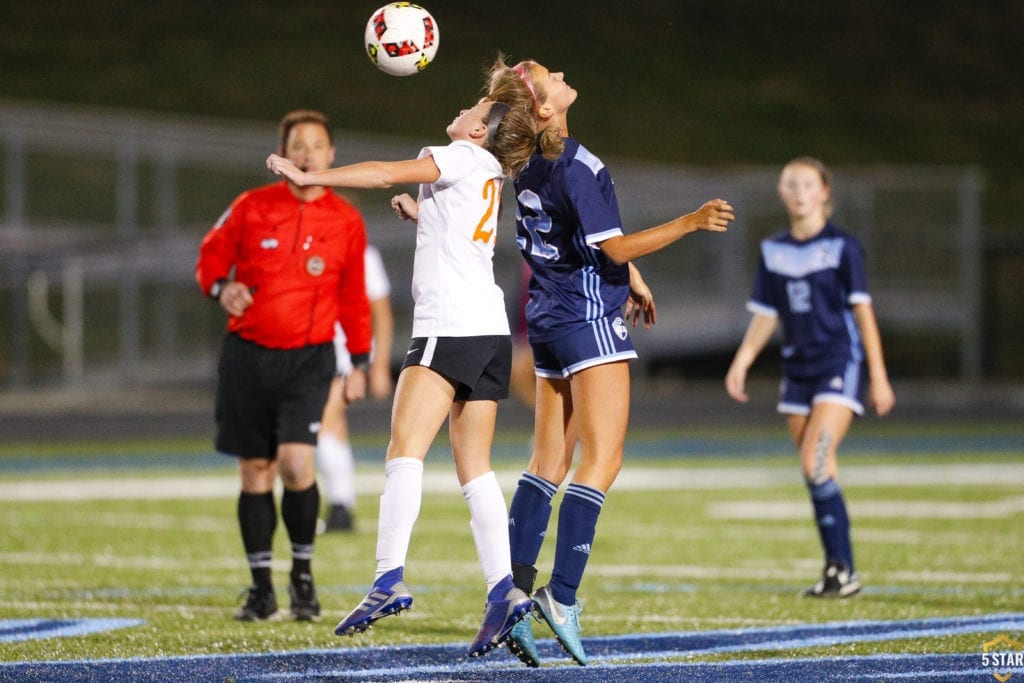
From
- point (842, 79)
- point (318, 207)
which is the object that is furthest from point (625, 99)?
point (318, 207)

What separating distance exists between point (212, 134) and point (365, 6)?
26905 millimetres

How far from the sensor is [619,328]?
19.4ft

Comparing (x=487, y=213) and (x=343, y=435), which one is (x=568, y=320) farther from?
(x=343, y=435)

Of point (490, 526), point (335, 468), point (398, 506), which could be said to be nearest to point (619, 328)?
point (490, 526)

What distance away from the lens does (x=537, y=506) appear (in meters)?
6.01

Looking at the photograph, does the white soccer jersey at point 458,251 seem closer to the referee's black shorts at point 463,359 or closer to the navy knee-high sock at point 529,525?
the referee's black shorts at point 463,359

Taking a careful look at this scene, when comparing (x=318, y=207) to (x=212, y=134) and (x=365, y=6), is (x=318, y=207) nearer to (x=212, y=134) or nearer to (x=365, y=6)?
(x=212, y=134)

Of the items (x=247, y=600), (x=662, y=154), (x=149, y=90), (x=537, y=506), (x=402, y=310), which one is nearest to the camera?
(x=537, y=506)

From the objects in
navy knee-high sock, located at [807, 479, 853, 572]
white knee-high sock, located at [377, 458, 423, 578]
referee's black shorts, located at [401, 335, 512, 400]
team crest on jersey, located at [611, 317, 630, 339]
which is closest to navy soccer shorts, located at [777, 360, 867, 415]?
navy knee-high sock, located at [807, 479, 853, 572]

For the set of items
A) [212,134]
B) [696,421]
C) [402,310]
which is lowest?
[696,421]

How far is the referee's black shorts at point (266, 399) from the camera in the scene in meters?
6.86

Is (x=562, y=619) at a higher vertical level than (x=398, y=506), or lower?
lower

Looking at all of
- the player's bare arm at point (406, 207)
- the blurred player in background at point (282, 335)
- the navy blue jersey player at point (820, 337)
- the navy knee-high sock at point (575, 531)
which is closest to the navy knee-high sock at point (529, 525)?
the navy knee-high sock at point (575, 531)

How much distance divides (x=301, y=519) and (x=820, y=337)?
2.80 metres
